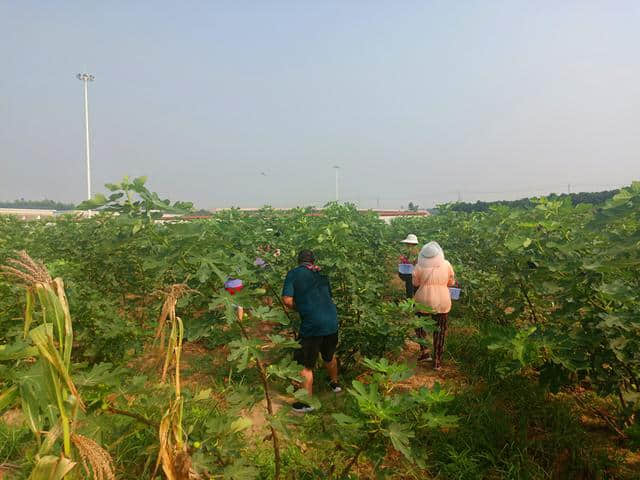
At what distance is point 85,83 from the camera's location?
29016 millimetres

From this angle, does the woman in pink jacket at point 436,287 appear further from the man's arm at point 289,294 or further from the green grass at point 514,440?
the man's arm at point 289,294

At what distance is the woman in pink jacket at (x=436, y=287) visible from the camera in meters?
4.07

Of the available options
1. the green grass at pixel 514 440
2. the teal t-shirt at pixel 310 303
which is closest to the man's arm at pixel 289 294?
the teal t-shirt at pixel 310 303

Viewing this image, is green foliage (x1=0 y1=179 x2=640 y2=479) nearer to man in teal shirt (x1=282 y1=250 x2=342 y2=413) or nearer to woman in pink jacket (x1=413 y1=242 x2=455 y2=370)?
man in teal shirt (x1=282 y1=250 x2=342 y2=413)

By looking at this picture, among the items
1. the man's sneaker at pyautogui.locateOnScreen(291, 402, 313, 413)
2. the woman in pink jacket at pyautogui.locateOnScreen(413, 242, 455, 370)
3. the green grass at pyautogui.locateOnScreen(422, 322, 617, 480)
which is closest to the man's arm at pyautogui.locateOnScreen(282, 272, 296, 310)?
the man's sneaker at pyautogui.locateOnScreen(291, 402, 313, 413)

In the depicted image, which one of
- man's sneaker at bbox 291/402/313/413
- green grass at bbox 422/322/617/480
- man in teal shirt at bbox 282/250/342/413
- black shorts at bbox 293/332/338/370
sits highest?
man in teal shirt at bbox 282/250/342/413

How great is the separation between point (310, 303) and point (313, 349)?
45 cm

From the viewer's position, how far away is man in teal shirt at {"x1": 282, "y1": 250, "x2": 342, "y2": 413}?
11.3ft

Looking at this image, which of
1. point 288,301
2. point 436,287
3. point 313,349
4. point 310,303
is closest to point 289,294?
point 288,301

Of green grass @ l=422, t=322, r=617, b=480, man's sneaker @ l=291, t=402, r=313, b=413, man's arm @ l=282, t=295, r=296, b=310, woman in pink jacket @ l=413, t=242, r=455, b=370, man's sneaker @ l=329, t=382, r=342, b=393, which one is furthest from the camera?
woman in pink jacket @ l=413, t=242, r=455, b=370

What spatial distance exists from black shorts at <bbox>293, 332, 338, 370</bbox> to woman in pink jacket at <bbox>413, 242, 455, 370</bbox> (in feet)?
3.65

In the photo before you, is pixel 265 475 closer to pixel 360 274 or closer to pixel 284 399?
pixel 284 399

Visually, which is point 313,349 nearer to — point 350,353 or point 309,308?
point 309,308

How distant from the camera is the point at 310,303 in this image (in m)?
3.47
